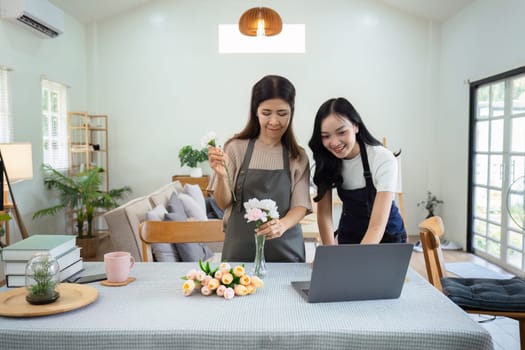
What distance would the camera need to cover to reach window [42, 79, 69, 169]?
551 cm

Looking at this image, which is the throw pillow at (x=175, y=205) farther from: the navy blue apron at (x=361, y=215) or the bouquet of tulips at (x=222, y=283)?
the bouquet of tulips at (x=222, y=283)

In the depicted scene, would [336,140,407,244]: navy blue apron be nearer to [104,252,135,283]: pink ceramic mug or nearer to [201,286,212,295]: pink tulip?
[201,286,212,295]: pink tulip

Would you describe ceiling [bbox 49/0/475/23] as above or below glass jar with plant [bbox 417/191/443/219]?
above

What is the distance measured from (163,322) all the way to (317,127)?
0.84 m

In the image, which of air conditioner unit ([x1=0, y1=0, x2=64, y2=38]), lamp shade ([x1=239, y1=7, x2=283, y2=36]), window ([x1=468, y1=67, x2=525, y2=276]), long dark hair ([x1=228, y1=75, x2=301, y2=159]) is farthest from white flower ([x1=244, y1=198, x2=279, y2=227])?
air conditioner unit ([x1=0, y1=0, x2=64, y2=38])

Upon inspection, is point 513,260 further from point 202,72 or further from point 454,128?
point 202,72

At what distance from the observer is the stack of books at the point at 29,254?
1.41 metres

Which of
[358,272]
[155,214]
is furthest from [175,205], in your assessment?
[358,272]

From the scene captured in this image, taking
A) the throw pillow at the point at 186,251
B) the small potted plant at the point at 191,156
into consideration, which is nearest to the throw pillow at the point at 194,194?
the small potted plant at the point at 191,156

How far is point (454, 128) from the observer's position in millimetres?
5922

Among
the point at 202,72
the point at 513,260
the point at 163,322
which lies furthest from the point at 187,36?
the point at 163,322

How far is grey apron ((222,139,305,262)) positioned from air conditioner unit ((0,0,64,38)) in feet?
12.4

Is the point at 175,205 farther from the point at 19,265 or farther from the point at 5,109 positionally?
the point at 19,265

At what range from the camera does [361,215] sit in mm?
1729
